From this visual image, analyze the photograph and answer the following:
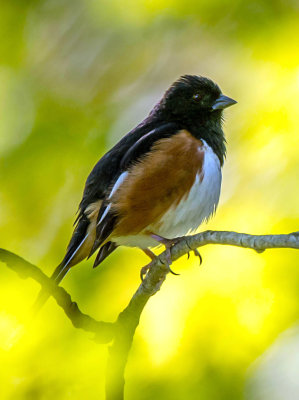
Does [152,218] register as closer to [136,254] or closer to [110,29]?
[136,254]

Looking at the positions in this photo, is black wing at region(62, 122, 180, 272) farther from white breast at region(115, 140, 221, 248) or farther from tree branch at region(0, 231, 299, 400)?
tree branch at region(0, 231, 299, 400)

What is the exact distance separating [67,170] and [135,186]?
0.44m

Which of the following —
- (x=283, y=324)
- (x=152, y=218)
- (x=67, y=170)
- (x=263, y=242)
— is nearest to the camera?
(x=263, y=242)

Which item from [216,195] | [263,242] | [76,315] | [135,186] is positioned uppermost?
[263,242]

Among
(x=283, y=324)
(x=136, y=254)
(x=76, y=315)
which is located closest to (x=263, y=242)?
(x=283, y=324)

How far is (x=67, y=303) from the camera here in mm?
2492

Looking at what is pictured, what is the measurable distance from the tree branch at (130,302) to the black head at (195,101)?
1278mm

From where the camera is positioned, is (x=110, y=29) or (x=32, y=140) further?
(x=110, y=29)

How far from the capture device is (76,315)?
97.0 inches

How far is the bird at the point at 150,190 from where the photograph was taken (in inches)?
138

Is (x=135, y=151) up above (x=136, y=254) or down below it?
above

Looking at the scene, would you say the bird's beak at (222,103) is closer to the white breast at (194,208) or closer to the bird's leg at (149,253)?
the white breast at (194,208)

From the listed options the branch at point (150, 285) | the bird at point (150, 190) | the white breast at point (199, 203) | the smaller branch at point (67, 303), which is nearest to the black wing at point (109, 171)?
the bird at point (150, 190)

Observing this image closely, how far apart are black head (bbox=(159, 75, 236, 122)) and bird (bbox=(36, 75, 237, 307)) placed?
0.08 metres
